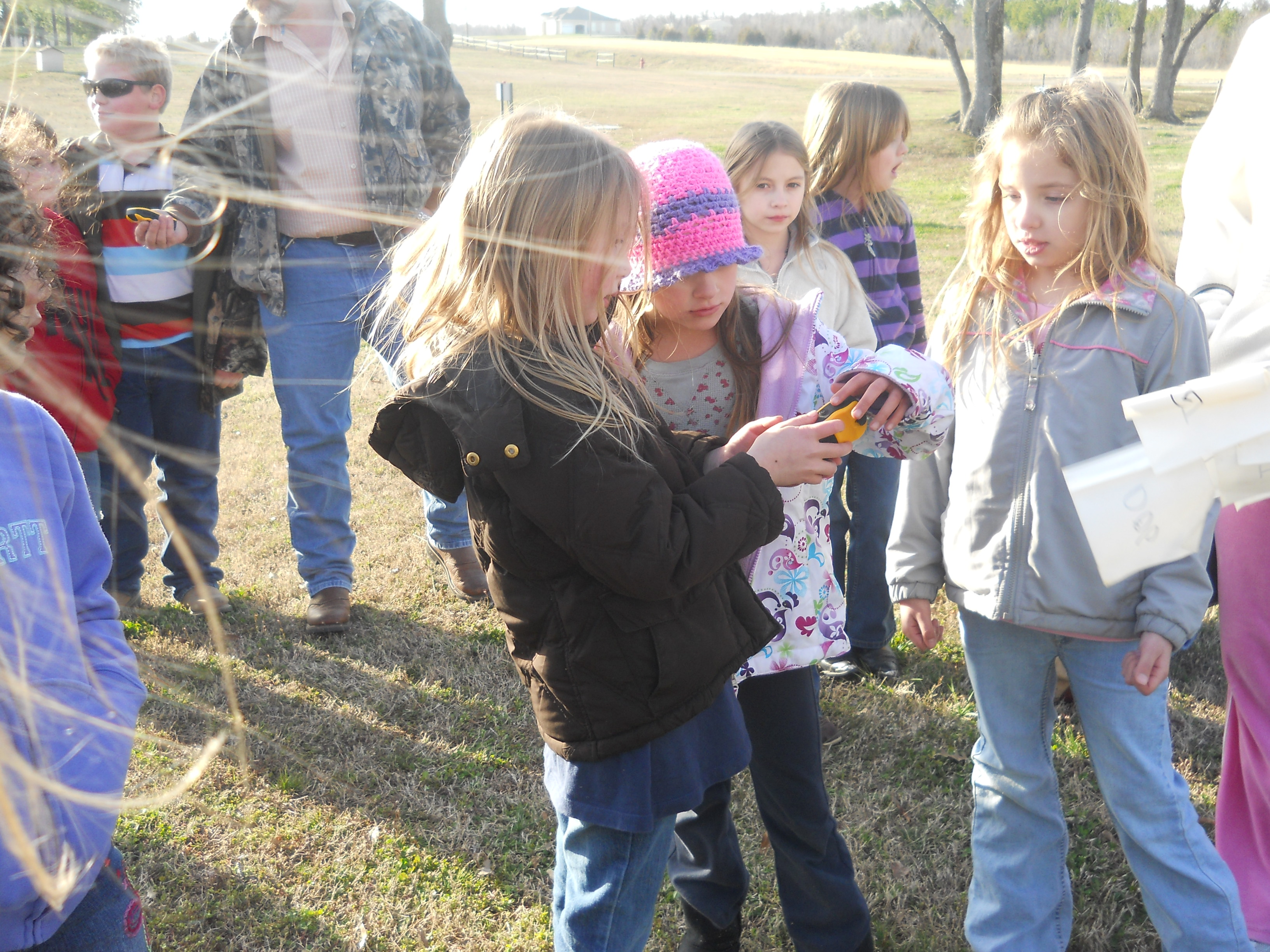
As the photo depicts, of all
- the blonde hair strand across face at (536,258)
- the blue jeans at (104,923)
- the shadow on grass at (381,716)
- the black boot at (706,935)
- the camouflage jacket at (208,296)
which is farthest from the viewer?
the camouflage jacket at (208,296)

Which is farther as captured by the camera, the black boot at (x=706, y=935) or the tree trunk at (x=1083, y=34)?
the tree trunk at (x=1083, y=34)

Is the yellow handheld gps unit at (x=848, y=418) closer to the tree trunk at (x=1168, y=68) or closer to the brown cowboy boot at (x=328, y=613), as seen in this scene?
the brown cowboy boot at (x=328, y=613)

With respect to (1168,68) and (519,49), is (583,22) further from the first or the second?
(1168,68)

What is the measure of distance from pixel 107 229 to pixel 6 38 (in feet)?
10.2

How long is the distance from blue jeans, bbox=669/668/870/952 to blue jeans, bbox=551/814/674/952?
352 mm

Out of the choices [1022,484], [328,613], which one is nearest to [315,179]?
[328,613]

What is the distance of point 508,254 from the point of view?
1.70 m

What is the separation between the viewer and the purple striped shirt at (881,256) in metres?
3.58

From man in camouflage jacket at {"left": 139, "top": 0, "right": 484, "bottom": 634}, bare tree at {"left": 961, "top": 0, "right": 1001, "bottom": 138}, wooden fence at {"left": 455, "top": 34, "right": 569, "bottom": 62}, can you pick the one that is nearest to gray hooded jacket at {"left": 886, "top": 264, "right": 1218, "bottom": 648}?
man in camouflage jacket at {"left": 139, "top": 0, "right": 484, "bottom": 634}

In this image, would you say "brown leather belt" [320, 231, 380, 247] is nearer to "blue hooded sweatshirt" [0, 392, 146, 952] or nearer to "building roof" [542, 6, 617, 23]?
"blue hooded sweatshirt" [0, 392, 146, 952]

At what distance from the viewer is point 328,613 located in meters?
3.87

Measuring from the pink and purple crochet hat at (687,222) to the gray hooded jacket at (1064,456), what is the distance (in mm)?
635

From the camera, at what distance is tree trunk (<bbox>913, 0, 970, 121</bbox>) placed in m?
24.4

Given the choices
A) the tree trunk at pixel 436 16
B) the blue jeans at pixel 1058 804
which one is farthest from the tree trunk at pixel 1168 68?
the blue jeans at pixel 1058 804
